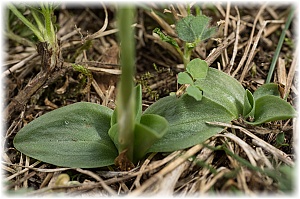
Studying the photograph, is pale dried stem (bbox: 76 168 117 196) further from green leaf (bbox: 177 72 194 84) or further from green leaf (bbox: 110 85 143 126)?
green leaf (bbox: 177 72 194 84)

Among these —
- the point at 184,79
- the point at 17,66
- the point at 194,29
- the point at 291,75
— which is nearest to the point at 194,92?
the point at 184,79

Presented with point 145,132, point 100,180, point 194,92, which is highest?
point 194,92

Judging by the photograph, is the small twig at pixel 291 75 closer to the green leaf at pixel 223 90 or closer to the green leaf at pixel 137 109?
the green leaf at pixel 223 90

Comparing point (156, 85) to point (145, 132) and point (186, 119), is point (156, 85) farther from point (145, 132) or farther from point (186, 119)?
point (145, 132)

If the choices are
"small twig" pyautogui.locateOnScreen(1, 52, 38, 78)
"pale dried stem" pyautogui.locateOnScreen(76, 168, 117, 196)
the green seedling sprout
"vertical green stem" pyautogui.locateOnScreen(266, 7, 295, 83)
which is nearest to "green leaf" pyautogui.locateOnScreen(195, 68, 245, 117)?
the green seedling sprout

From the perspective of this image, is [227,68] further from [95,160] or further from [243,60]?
[95,160]

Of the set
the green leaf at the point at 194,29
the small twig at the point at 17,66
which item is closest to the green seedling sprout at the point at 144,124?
the green leaf at the point at 194,29
